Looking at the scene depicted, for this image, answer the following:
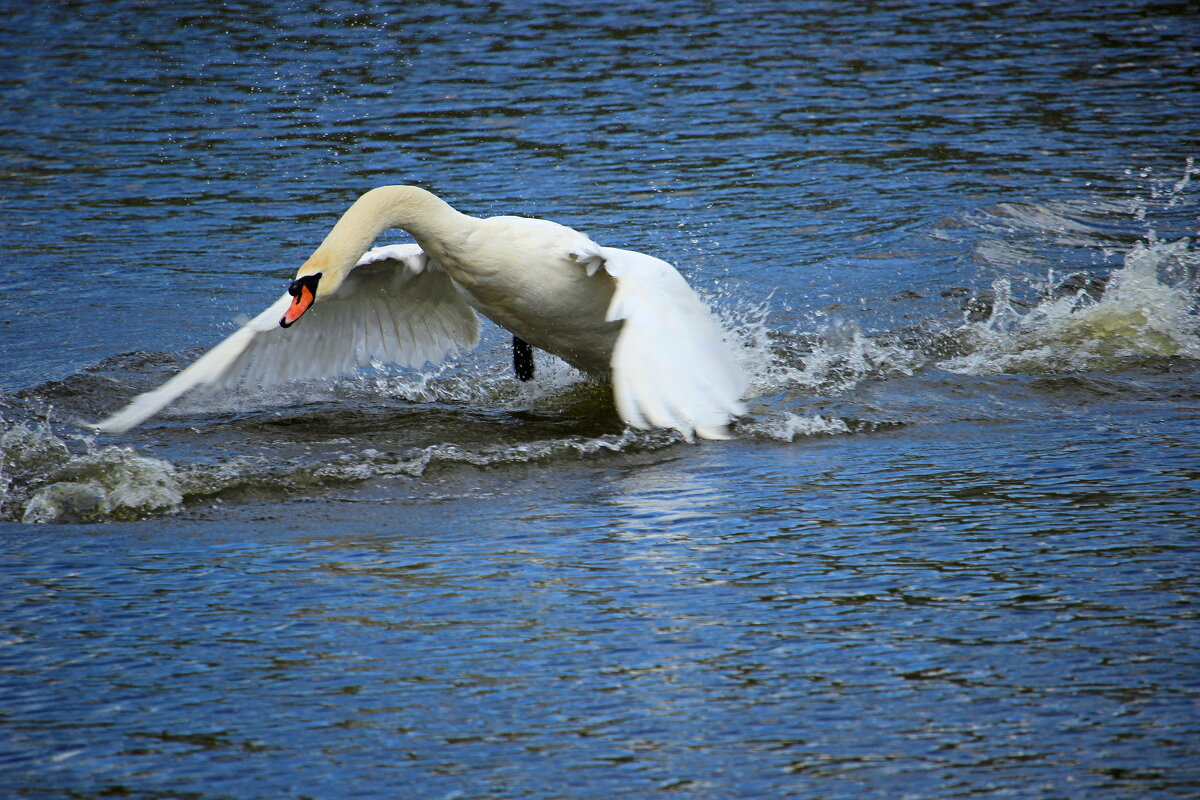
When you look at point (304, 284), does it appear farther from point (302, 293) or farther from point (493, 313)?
point (493, 313)

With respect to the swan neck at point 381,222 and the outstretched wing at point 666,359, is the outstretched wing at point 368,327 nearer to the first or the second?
the swan neck at point 381,222

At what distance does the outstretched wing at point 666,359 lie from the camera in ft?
17.5

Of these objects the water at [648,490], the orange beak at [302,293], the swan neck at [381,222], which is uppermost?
the swan neck at [381,222]

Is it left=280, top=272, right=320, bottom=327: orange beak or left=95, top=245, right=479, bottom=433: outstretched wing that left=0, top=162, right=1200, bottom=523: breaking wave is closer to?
left=95, top=245, right=479, bottom=433: outstretched wing

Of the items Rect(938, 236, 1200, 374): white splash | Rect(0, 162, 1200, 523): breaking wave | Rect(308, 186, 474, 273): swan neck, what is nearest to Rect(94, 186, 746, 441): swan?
Rect(308, 186, 474, 273): swan neck

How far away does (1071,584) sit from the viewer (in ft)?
14.0

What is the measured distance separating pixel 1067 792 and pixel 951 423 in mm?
3288

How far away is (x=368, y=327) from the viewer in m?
7.82

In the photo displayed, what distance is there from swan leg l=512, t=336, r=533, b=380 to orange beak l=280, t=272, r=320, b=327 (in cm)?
165

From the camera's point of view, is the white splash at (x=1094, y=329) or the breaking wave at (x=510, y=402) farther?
the white splash at (x=1094, y=329)

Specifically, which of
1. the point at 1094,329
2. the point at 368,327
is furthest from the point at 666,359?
the point at 1094,329

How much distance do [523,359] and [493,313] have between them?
0.94 m

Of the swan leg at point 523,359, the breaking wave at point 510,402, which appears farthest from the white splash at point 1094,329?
the swan leg at point 523,359

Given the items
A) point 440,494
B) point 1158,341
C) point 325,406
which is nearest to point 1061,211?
point 1158,341
